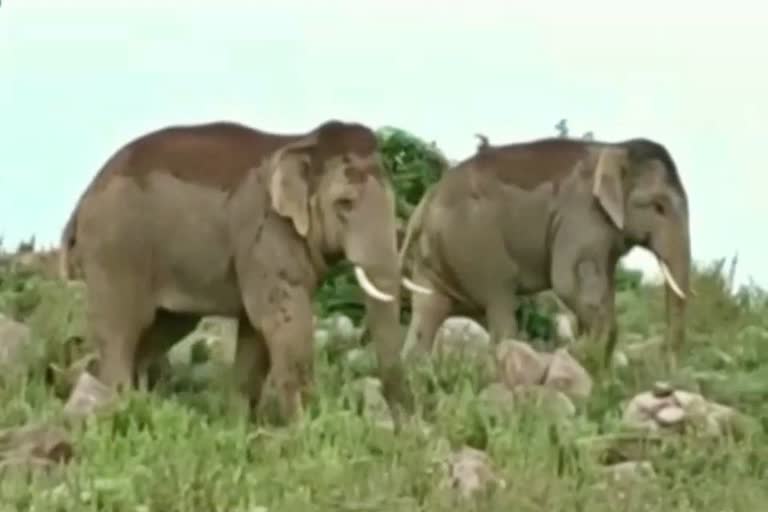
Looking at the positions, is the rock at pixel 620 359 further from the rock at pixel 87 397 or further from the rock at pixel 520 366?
the rock at pixel 87 397

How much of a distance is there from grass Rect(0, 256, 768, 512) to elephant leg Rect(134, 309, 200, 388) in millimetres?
75

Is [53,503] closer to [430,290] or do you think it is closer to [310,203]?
[310,203]

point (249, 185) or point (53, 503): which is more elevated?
point (249, 185)

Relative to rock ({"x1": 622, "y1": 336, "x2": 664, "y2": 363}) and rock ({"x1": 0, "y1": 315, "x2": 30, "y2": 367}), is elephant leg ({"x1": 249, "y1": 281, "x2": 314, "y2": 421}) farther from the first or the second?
rock ({"x1": 622, "y1": 336, "x2": 664, "y2": 363})

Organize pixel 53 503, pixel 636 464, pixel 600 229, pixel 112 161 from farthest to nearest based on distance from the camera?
pixel 600 229 < pixel 112 161 < pixel 636 464 < pixel 53 503

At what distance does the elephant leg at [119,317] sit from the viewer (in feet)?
28.0

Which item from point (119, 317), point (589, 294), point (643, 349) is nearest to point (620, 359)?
point (643, 349)

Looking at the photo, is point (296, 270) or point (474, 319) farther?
point (474, 319)

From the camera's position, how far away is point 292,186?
8.26 m

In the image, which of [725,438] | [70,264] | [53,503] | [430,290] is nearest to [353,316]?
[430,290]

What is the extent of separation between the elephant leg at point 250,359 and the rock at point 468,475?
1.26 m

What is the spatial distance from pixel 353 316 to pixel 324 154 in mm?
1973

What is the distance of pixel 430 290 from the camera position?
10328 mm

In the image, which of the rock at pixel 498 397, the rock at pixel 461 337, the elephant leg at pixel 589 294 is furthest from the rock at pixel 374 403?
the elephant leg at pixel 589 294
